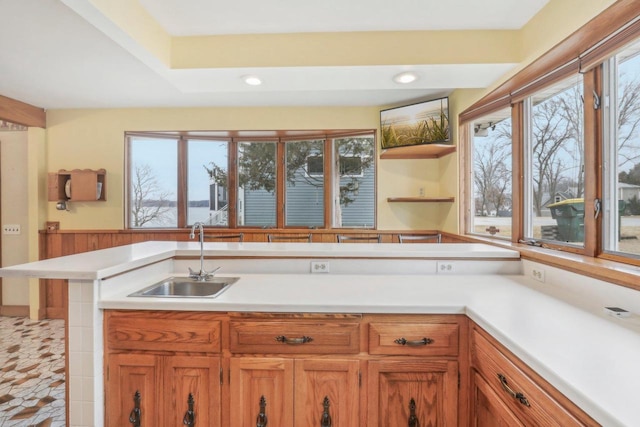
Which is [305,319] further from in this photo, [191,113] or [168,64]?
[191,113]

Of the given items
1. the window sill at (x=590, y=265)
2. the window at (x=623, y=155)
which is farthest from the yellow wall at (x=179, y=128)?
the window at (x=623, y=155)

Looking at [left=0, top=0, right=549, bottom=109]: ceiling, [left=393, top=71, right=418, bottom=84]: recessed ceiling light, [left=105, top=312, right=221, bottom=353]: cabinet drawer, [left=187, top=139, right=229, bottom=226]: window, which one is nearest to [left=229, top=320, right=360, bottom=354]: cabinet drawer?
[left=105, top=312, right=221, bottom=353]: cabinet drawer

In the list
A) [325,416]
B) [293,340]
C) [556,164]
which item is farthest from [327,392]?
[556,164]

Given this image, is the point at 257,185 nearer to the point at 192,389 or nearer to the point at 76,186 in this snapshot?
the point at 76,186

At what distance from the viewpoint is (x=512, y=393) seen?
1.01m

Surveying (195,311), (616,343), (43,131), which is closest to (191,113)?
(43,131)

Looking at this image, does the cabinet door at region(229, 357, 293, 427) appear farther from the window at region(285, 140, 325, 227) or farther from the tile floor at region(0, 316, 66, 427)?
the window at region(285, 140, 325, 227)

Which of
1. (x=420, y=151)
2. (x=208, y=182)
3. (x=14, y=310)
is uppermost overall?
(x=420, y=151)

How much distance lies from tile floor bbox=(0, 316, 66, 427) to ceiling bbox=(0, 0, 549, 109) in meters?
2.51

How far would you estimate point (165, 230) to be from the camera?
383 cm

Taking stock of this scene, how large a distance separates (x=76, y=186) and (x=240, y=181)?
194cm

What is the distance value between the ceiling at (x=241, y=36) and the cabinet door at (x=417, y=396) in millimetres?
2005

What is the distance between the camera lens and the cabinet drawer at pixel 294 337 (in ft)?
4.49

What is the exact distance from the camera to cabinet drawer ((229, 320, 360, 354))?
137cm
